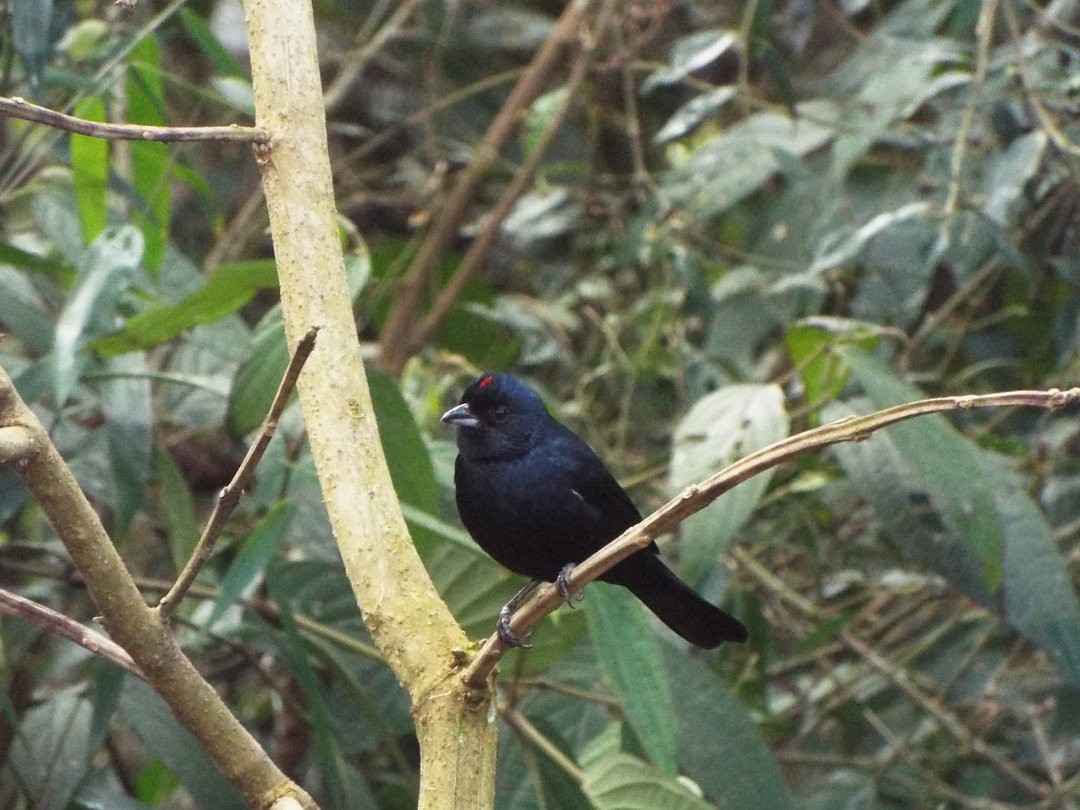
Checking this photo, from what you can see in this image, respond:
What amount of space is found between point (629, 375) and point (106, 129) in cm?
276

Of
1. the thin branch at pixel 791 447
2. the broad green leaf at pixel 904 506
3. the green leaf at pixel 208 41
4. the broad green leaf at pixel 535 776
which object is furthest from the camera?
the broad green leaf at pixel 904 506

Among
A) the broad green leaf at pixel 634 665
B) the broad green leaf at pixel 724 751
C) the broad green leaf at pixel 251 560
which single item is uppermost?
the broad green leaf at pixel 251 560

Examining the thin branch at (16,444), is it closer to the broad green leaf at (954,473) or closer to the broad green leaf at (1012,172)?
the broad green leaf at (954,473)

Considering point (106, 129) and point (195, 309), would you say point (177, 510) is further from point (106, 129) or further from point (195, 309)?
point (106, 129)

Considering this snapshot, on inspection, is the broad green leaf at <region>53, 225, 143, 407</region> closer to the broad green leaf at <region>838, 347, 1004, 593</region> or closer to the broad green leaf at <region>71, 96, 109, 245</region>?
the broad green leaf at <region>71, 96, 109, 245</region>

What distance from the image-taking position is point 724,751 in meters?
3.00

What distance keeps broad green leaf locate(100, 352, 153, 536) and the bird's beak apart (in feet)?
2.10

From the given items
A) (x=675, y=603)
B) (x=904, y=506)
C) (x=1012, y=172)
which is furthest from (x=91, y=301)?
(x=1012, y=172)

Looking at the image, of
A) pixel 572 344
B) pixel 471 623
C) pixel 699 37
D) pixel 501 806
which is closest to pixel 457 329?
pixel 572 344

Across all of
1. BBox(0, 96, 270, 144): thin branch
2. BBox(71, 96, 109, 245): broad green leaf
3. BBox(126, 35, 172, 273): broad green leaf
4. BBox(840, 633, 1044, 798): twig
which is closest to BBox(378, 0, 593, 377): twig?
BBox(126, 35, 172, 273): broad green leaf

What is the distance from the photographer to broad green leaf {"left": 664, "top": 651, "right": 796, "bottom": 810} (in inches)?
117

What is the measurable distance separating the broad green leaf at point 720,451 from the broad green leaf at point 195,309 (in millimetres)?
1038

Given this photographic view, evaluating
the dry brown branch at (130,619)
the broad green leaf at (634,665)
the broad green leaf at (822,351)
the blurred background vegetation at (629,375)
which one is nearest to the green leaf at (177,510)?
the blurred background vegetation at (629,375)

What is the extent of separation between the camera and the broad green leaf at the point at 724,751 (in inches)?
117
